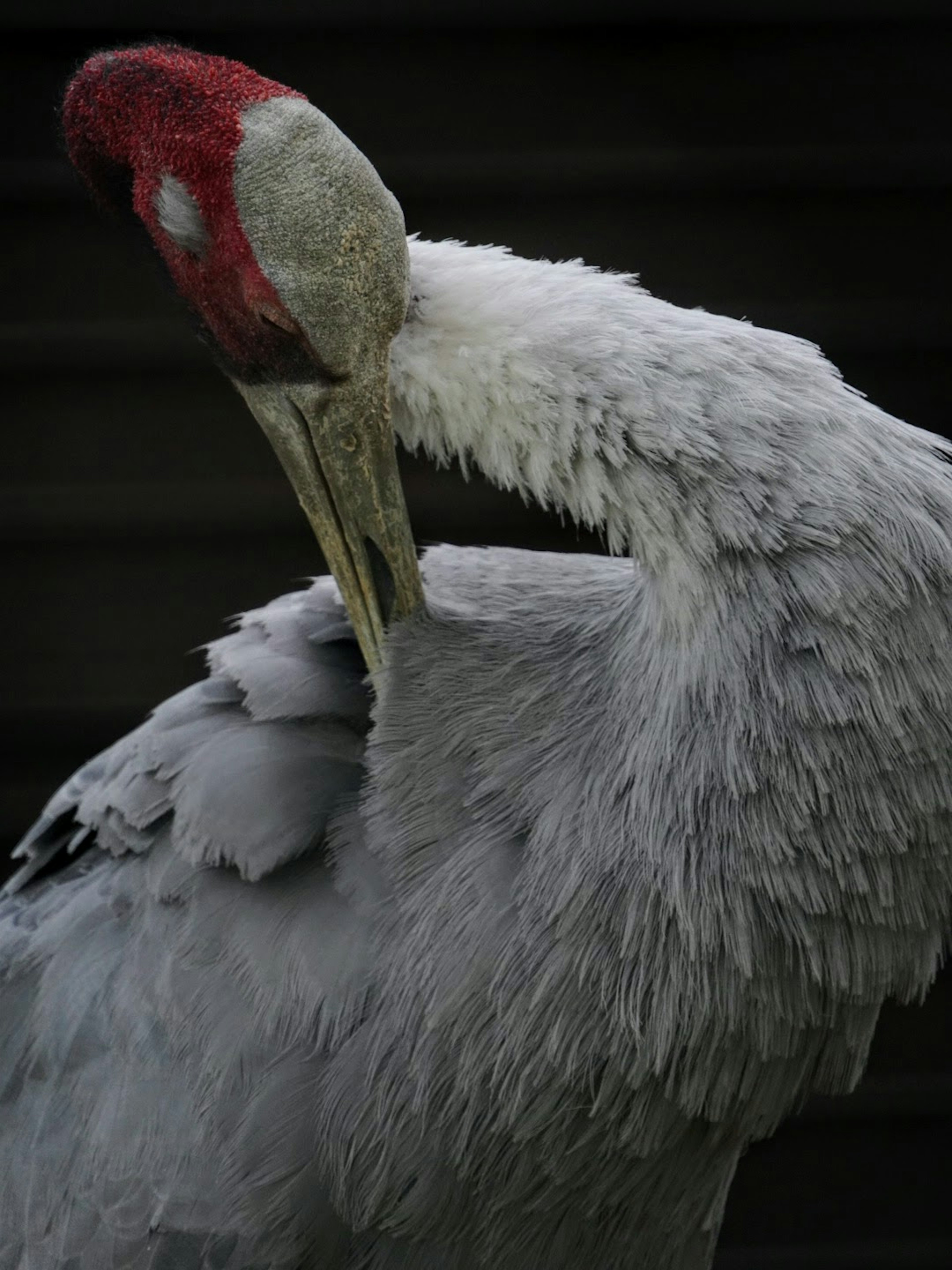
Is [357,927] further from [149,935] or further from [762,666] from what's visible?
[762,666]

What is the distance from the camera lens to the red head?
1.27 m

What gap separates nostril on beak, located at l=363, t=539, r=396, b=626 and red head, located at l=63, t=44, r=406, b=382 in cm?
19

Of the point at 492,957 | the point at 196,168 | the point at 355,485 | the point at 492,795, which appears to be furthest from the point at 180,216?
the point at 492,957

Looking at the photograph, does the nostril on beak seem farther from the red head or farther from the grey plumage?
the red head

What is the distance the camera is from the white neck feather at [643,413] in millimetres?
1286

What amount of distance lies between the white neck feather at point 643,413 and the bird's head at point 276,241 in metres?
0.06

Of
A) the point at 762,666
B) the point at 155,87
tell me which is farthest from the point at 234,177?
the point at 762,666

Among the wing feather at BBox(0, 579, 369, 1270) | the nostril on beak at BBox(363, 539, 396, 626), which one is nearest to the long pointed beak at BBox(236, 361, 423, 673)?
the nostril on beak at BBox(363, 539, 396, 626)

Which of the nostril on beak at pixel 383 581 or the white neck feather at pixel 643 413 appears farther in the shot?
the nostril on beak at pixel 383 581

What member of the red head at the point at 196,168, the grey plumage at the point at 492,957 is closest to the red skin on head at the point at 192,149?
the red head at the point at 196,168

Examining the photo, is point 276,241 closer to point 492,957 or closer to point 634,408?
point 634,408

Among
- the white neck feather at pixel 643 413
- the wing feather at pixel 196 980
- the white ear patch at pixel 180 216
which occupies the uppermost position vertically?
the white ear patch at pixel 180 216

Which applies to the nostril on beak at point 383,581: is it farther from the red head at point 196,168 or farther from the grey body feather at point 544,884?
the red head at point 196,168

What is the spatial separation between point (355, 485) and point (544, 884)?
415 mm
